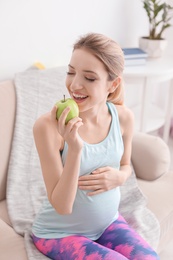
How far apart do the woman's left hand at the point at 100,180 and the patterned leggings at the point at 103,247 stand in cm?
15

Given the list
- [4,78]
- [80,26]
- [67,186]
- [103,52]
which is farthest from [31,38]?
[67,186]

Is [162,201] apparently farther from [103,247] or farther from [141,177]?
[103,247]

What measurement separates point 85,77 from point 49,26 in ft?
3.33

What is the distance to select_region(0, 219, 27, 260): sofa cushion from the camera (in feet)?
4.23

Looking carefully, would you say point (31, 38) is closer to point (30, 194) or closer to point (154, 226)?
point (30, 194)

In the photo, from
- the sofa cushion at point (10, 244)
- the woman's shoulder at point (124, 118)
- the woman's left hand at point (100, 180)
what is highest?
the woman's shoulder at point (124, 118)

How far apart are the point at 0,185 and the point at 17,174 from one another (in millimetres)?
88

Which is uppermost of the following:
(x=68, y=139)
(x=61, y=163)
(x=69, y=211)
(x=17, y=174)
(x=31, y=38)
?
(x=31, y=38)

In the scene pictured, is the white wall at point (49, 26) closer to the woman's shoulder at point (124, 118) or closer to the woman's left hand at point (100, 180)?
the woman's shoulder at point (124, 118)

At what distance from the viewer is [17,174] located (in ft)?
5.39

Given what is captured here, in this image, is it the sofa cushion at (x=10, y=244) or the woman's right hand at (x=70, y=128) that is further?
the sofa cushion at (x=10, y=244)

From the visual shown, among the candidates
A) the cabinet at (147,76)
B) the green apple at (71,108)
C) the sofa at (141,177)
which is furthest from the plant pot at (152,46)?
the green apple at (71,108)

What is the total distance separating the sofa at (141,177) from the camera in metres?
1.38

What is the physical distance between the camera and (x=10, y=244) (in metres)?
1.34
